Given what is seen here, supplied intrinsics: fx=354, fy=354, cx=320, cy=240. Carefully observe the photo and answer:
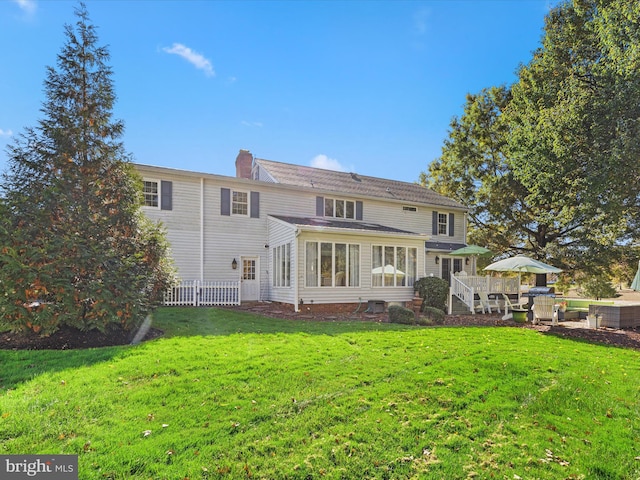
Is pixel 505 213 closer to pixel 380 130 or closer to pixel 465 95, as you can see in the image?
pixel 465 95

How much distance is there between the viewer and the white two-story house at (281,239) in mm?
14031

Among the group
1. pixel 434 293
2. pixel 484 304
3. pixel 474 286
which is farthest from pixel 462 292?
Result: pixel 434 293

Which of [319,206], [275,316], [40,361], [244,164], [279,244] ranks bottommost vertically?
[275,316]

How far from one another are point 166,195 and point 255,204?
150 inches

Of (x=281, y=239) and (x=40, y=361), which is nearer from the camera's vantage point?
(x=40, y=361)

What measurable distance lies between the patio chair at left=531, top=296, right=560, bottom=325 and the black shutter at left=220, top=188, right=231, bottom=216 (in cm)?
1282

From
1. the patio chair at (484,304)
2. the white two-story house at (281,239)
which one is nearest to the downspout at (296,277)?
the white two-story house at (281,239)

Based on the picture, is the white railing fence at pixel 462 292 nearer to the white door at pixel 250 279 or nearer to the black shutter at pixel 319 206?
the black shutter at pixel 319 206

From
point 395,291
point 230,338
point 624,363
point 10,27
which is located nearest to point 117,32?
point 10,27

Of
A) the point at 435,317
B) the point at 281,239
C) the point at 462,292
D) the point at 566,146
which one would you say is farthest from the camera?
the point at 566,146

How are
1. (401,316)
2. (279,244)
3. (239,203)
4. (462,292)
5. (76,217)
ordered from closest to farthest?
(76,217) → (401,316) → (279,244) → (462,292) → (239,203)

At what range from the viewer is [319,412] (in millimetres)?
4375

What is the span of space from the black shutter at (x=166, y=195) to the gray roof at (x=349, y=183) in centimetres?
489

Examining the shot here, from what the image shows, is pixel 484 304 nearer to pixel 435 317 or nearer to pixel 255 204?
pixel 435 317
